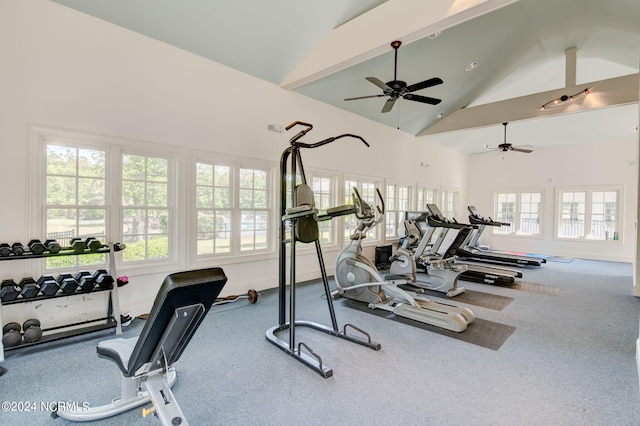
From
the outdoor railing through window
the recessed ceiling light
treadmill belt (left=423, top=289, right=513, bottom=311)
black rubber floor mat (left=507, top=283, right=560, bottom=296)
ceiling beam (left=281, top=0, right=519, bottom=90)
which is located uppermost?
the recessed ceiling light

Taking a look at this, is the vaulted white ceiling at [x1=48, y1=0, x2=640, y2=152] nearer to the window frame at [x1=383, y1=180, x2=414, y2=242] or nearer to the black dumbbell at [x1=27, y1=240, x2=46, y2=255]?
the window frame at [x1=383, y1=180, x2=414, y2=242]

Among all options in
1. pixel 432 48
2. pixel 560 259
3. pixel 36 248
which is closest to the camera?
pixel 36 248

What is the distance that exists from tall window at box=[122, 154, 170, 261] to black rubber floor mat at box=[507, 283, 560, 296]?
6.23 meters

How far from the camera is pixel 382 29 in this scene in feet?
13.8

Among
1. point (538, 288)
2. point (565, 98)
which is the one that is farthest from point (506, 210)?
point (538, 288)

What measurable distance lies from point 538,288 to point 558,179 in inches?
236

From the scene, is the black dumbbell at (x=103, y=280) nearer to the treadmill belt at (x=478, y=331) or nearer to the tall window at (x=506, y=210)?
the treadmill belt at (x=478, y=331)

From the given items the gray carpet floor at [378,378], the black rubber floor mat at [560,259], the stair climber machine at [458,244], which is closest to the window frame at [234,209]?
the gray carpet floor at [378,378]

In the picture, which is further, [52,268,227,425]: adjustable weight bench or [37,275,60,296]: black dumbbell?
[37,275,60,296]: black dumbbell

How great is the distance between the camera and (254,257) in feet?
17.3

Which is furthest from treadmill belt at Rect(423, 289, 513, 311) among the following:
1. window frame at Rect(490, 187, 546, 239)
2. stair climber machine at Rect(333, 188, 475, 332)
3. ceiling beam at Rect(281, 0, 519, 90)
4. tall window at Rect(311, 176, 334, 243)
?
window frame at Rect(490, 187, 546, 239)

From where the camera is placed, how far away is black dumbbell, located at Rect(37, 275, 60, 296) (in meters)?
3.01

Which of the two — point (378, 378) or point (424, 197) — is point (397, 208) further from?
point (378, 378)

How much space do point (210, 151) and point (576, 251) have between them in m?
11.0
